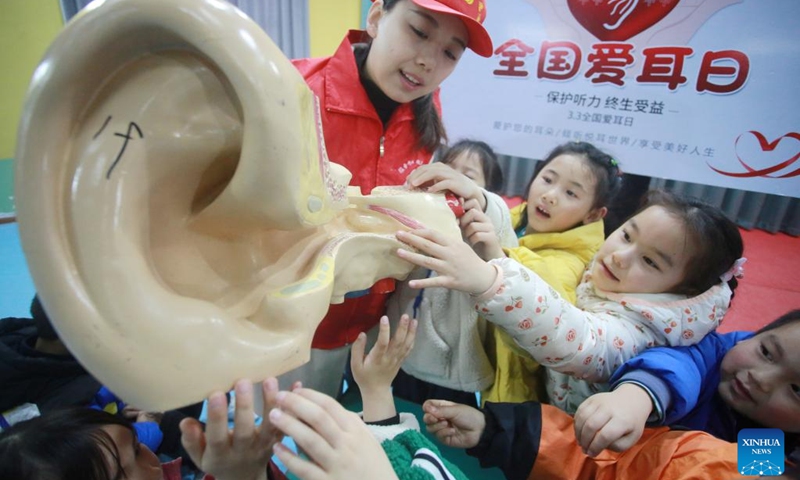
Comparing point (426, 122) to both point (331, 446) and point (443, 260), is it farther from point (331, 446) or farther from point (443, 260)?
point (331, 446)

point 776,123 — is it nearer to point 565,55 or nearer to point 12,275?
point 565,55

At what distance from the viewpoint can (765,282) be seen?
1540 millimetres

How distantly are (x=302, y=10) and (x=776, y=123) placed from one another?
6.53 ft

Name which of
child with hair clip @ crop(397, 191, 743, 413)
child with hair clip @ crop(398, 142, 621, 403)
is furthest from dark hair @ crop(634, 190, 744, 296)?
child with hair clip @ crop(398, 142, 621, 403)

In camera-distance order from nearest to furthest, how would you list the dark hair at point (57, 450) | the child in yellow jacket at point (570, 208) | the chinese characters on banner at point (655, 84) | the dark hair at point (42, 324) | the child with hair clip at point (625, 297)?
the dark hair at point (57, 450), the child with hair clip at point (625, 297), the dark hair at point (42, 324), the child in yellow jacket at point (570, 208), the chinese characters on banner at point (655, 84)

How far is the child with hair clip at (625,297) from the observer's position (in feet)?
2.00

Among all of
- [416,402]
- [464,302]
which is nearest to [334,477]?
[464,302]

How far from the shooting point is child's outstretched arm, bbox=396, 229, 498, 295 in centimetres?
53

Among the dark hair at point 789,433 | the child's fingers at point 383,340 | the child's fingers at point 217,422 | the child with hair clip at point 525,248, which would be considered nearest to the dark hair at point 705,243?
the dark hair at point 789,433

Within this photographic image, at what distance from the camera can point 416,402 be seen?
98cm

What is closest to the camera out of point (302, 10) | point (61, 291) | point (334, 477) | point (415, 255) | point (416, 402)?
point (61, 291)

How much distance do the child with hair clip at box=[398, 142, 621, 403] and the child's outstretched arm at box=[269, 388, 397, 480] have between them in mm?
193

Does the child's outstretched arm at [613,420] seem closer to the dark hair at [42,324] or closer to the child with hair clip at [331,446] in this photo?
the child with hair clip at [331,446]

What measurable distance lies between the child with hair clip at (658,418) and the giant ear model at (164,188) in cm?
45
